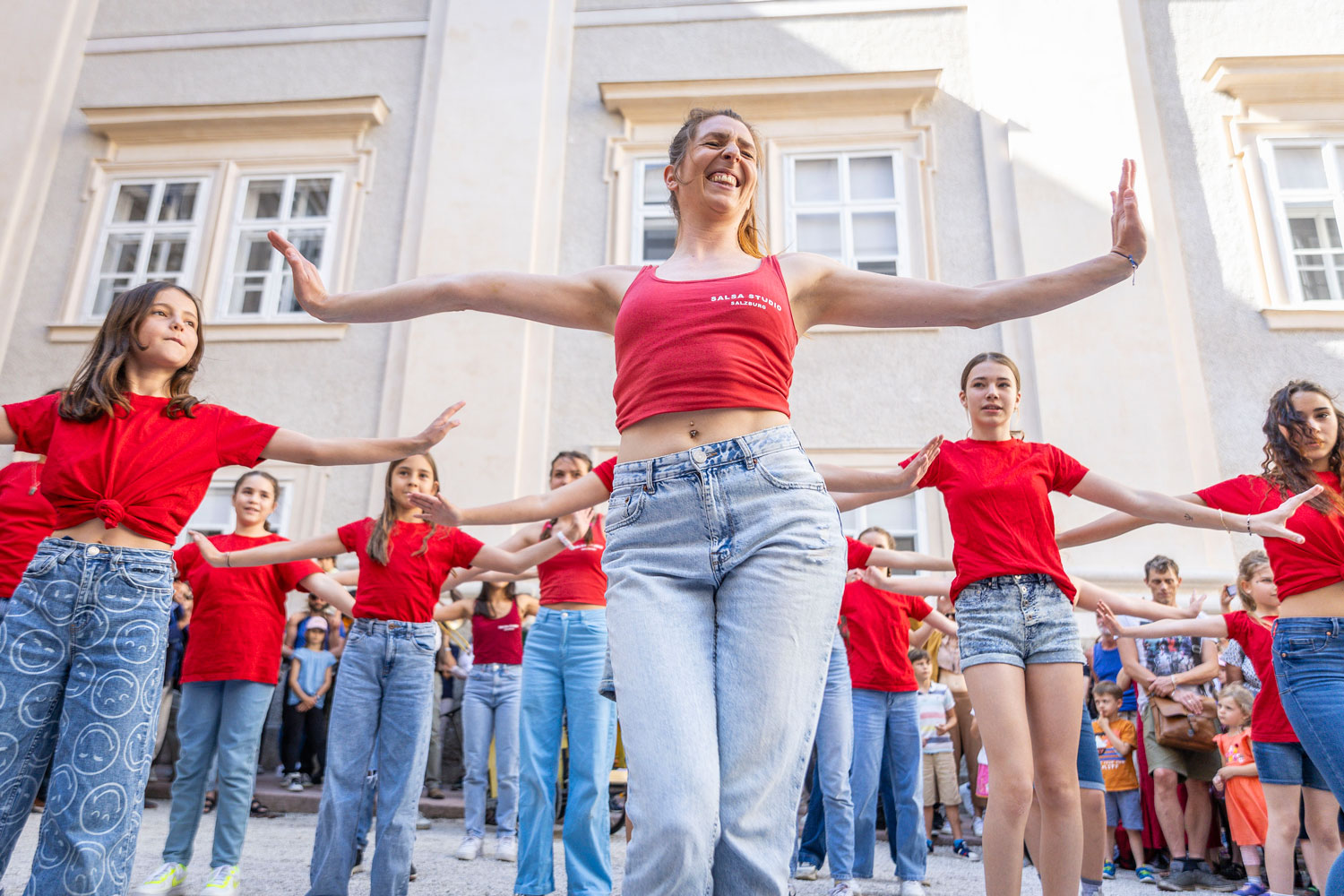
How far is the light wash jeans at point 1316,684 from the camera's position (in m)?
3.26

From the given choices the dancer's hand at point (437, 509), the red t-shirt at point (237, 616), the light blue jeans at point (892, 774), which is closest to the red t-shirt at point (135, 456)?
the dancer's hand at point (437, 509)

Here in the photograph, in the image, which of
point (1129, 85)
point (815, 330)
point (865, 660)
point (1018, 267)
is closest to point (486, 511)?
point (865, 660)

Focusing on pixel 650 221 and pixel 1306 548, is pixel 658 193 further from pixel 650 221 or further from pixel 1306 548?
pixel 1306 548

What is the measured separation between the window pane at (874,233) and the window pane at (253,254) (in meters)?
7.17

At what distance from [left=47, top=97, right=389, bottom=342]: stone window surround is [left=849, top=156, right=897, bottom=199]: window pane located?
5.87 meters

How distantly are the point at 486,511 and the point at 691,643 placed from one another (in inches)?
83.3

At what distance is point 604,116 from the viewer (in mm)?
11875

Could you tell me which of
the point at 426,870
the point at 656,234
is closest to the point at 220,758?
the point at 426,870

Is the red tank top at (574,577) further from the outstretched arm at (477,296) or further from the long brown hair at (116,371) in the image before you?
the outstretched arm at (477,296)

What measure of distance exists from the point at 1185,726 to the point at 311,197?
10954mm

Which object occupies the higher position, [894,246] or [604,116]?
[604,116]

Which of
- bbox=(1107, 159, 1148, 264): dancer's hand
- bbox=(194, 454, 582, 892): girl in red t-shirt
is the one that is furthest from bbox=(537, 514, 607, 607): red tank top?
bbox=(1107, 159, 1148, 264): dancer's hand

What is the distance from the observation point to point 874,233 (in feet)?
37.3

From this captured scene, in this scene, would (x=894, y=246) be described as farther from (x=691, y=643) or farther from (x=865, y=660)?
(x=691, y=643)
